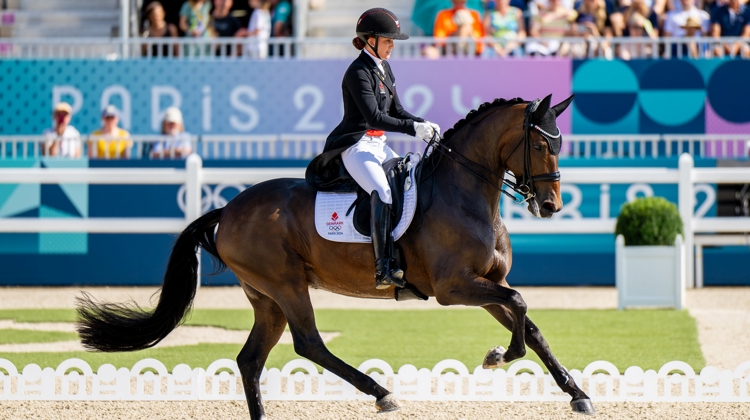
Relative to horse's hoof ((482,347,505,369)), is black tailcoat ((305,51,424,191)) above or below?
above

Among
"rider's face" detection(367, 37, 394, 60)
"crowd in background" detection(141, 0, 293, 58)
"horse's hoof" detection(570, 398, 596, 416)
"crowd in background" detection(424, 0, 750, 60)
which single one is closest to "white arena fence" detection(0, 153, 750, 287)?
"crowd in background" detection(424, 0, 750, 60)

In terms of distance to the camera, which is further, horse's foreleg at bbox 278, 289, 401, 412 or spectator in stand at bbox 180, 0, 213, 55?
spectator in stand at bbox 180, 0, 213, 55

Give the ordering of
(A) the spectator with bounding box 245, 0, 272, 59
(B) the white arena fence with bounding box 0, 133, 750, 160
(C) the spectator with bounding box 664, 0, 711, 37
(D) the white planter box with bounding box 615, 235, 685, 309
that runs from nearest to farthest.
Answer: (D) the white planter box with bounding box 615, 235, 685, 309 < (B) the white arena fence with bounding box 0, 133, 750, 160 < (C) the spectator with bounding box 664, 0, 711, 37 < (A) the spectator with bounding box 245, 0, 272, 59

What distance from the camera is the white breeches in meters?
6.00

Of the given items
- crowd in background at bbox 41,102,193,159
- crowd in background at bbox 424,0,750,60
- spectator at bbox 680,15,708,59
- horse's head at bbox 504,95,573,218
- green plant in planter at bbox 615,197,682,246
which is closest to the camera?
horse's head at bbox 504,95,573,218

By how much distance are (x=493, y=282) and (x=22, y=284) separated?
9.18m

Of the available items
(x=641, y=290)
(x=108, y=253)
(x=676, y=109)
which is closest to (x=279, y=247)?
(x=641, y=290)

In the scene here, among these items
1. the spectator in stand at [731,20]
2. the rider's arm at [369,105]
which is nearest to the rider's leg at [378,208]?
the rider's arm at [369,105]

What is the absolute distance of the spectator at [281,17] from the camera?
16178 millimetres

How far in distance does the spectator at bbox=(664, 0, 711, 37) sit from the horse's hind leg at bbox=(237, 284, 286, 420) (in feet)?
36.5

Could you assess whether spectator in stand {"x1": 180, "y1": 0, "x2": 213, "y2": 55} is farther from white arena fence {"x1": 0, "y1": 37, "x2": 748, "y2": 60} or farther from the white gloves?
the white gloves

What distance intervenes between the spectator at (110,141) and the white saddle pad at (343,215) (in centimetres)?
747

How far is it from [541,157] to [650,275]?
600 centimetres

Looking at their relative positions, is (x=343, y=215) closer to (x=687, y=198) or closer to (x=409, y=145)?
(x=409, y=145)
